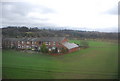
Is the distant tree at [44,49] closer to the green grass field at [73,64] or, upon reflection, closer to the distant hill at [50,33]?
the green grass field at [73,64]

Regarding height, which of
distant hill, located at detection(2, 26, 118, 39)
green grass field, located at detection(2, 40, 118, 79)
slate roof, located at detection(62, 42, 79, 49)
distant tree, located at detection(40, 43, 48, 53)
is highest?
distant hill, located at detection(2, 26, 118, 39)

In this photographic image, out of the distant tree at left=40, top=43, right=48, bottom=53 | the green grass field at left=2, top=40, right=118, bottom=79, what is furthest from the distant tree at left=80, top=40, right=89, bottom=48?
the distant tree at left=40, top=43, right=48, bottom=53

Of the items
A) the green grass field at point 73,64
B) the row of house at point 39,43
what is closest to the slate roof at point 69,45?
the row of house at point 39,43

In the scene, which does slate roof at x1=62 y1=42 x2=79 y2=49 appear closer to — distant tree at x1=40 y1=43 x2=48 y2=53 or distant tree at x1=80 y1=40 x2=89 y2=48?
distant tree at x1=80 y1=40 x2=89 y2=48

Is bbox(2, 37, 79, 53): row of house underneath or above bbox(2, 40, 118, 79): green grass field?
above

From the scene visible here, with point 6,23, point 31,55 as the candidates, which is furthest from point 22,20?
point 31,55

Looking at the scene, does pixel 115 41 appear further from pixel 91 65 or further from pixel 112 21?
pixel 91 65
